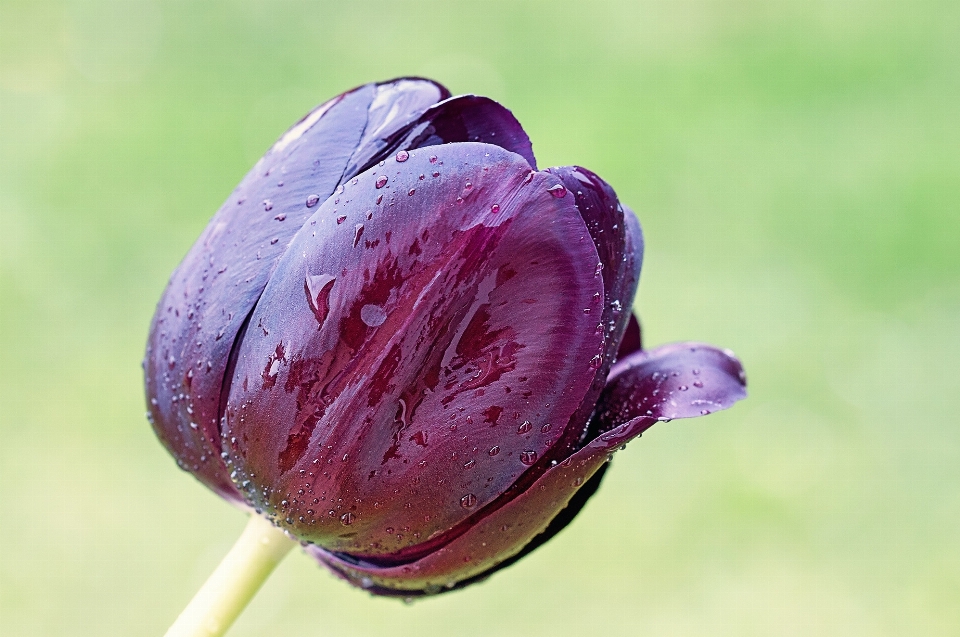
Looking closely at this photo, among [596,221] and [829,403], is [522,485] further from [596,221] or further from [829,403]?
[829,403]

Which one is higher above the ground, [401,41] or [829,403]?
[401,41]

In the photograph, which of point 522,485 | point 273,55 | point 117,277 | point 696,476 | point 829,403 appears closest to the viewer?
point 522,485

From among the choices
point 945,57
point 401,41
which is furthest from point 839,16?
point 401,41

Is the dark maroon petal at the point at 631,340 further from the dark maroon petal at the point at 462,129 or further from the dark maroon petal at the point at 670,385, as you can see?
the dark maroon petal at the point at 462,129

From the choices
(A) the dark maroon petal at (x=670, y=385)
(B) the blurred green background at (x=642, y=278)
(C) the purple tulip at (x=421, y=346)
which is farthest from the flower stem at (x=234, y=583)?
(B) the blurred green background at (x=642, y=278)

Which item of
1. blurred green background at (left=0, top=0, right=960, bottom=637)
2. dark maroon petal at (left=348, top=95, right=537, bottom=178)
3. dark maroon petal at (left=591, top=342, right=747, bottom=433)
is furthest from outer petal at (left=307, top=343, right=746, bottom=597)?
blurred green background at (left=0, top=0, right=960, bottom=637)
